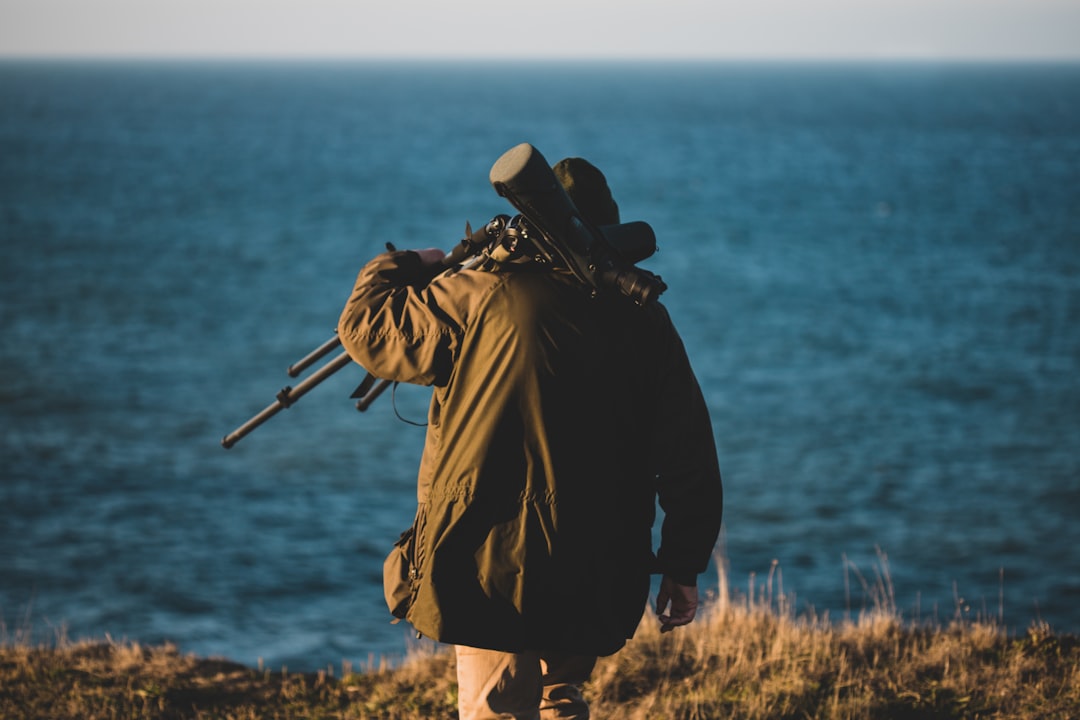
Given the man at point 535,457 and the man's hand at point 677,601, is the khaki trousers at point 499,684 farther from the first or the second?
the man's hand at point 677,601

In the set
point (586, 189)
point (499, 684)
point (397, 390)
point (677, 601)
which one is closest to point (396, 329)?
point (586, 189)

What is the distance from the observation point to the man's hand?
127 inches

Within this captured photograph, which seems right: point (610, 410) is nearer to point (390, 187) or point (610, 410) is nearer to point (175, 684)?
point (175, 684)

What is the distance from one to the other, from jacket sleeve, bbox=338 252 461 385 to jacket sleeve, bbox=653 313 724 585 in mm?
634

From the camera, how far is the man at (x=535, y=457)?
116 inches

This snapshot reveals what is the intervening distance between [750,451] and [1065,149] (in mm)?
74077

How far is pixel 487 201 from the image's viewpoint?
55656mm

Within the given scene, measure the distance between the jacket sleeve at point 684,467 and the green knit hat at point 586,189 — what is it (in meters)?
0.40

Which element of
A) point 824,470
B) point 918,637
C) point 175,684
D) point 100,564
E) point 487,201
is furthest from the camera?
point 487,201

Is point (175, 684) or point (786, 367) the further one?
point (786, 367)

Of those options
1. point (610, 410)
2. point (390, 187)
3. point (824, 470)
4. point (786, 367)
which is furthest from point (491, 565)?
point (390, 187)

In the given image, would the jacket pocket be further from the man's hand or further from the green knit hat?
the green knit hat

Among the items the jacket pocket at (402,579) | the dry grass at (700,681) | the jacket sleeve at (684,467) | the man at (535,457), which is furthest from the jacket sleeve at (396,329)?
the dry grass at (700,681)

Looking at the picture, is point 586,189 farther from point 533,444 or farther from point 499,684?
point 499,684
